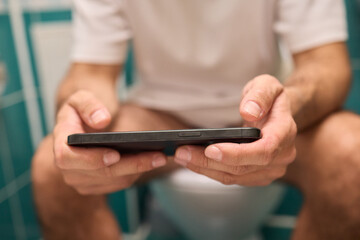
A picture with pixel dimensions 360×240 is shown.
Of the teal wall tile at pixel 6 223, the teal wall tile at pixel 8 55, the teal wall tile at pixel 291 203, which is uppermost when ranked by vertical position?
the teal wall tile at pixel 8 55

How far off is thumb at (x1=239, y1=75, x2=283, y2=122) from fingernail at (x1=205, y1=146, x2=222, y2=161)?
62 millimetres

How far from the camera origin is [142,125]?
714 millimetres

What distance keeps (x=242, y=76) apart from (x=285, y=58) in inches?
8.5

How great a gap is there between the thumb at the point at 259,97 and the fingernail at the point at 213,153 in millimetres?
62

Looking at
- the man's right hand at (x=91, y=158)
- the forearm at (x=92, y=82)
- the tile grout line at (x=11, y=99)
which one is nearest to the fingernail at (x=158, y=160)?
the man's right hand at (x=91, y=158)

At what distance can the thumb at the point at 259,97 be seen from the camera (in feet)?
1.41

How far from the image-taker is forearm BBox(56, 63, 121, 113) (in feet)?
2.28

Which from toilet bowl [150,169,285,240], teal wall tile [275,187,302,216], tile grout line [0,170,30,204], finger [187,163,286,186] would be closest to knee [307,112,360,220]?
finger [187,163,286,186]

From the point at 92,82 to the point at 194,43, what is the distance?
0.77 feet

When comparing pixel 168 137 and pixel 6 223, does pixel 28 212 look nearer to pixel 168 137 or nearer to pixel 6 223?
pixel 6 223

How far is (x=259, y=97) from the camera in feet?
1.44

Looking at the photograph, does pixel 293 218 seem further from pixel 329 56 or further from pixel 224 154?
pixel 224 154

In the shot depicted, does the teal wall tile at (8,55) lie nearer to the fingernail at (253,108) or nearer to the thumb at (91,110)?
the thumb at (91,110)

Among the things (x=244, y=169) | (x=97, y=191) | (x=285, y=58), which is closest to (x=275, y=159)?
(x=244, y=169)
